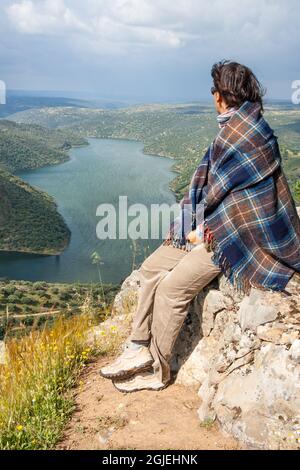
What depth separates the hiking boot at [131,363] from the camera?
2.58 metres

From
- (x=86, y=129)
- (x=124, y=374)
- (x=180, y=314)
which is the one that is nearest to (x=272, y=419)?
(x=180, y=314)

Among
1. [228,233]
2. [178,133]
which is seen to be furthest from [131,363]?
[178,133]

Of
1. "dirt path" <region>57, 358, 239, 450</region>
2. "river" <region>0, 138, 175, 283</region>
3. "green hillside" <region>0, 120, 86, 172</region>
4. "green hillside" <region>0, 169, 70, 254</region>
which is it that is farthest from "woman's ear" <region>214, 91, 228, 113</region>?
"green hillside" <region>0, 120, 86, 172</region>

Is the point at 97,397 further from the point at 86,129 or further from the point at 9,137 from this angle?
the point at 86,129

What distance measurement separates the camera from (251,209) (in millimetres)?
2350

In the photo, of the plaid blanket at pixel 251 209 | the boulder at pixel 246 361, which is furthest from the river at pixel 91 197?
the plaid blanket at pixel 251 209

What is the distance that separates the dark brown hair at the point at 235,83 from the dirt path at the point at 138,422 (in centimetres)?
163

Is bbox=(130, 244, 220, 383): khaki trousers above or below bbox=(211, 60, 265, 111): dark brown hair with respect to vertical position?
below

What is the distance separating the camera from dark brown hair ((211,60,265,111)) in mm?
2404

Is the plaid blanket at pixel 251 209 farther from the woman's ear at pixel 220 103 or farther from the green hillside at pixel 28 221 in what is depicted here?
the green hillside at pixel 28 221

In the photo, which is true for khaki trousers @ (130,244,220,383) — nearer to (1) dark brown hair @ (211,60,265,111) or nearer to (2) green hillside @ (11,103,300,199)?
(1) dark brown hair @ (211,60,265,111)

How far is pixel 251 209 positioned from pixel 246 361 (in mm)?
Answer: 756

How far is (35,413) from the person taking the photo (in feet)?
7.39

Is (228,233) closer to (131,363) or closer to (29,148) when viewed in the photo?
(131,363)
